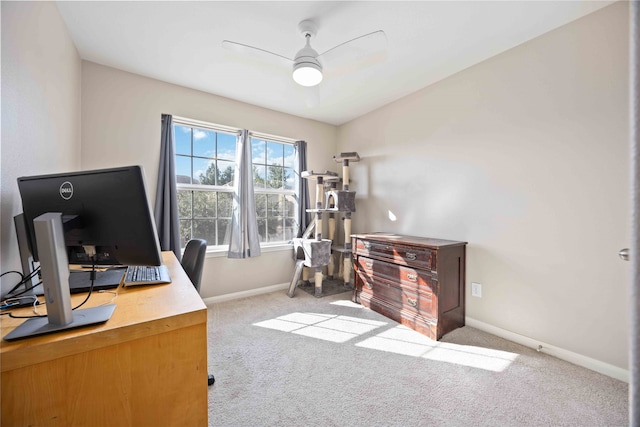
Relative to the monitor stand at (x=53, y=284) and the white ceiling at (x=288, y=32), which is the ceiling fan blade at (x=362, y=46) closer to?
the white ceiling at (x=288, y=32)

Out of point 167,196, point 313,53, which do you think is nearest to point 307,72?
point 313,53

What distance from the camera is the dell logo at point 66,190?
971mm

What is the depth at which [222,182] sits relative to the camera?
10.7 ft

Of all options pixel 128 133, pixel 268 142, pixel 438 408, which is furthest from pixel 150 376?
pixel 268 142

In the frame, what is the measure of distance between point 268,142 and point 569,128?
3.00 meters

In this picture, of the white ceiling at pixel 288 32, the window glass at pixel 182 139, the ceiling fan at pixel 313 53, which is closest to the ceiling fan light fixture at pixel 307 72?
the ceiling fan at pixel 313 53

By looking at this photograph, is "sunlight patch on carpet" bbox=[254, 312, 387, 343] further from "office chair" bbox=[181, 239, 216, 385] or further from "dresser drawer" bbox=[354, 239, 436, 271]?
"office chair" bbox=[181, 239, 216, 385]

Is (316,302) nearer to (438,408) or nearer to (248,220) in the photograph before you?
(248,220)

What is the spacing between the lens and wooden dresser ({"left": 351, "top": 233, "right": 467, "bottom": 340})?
2332 mm

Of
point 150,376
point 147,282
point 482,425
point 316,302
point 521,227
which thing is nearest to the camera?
point 150,376

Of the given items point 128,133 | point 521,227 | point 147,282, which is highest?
point 128,133

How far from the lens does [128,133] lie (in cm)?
263

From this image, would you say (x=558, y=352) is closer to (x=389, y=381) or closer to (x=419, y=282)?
(x=419, y=282)

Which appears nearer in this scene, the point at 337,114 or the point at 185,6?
the point at 185,6
